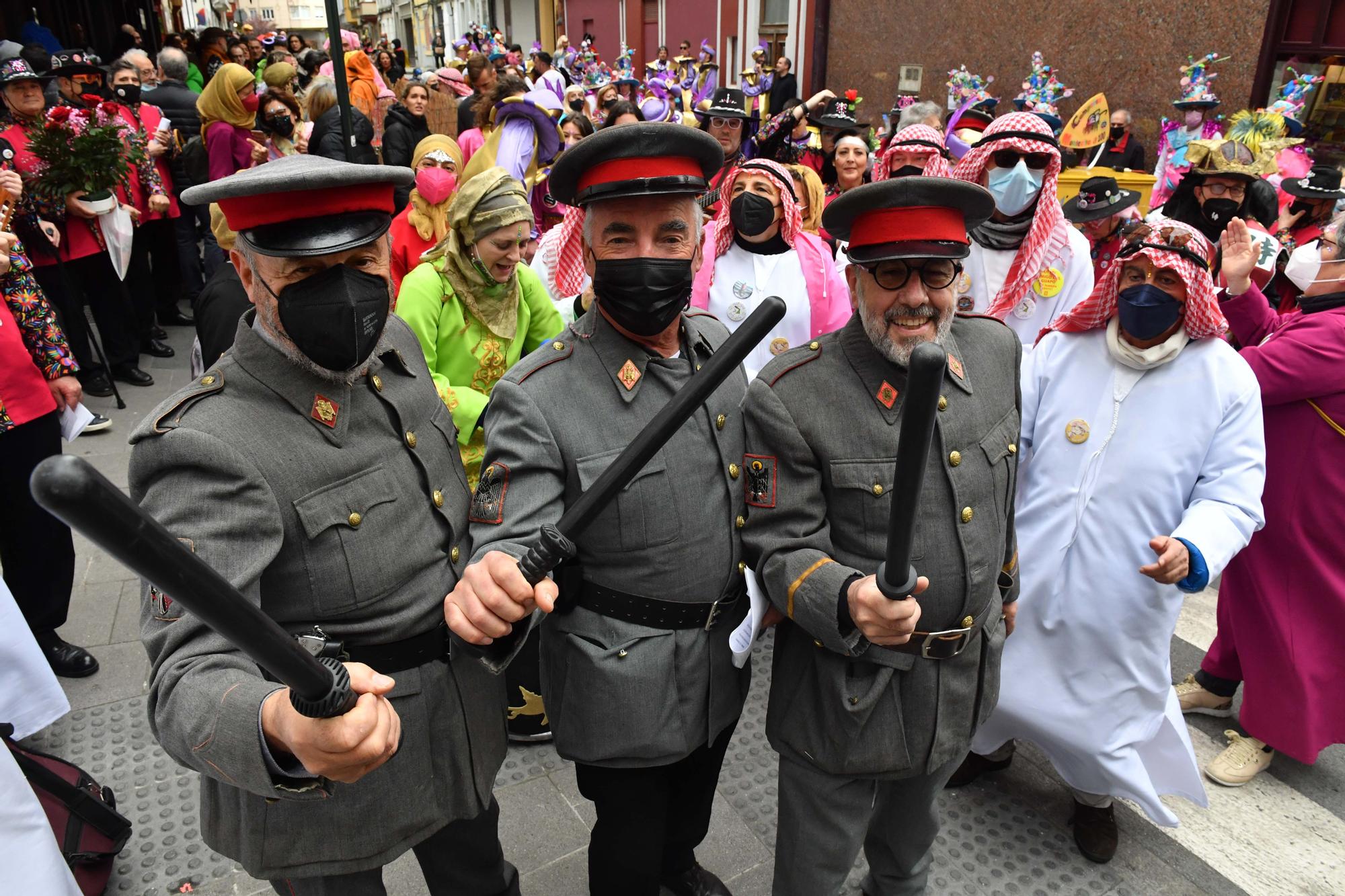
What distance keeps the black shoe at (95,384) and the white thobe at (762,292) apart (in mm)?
5282

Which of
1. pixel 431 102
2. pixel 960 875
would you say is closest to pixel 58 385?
pixel 960 875

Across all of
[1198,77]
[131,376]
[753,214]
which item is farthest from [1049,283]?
[1198,77]

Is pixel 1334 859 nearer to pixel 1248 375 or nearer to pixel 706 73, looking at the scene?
pixel 1248 375

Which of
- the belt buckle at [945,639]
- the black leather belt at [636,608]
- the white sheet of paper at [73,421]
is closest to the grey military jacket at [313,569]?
the black leather belt at [636,608]

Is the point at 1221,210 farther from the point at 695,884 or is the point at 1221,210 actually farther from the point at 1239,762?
the point at 695,884

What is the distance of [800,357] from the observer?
2.23 m

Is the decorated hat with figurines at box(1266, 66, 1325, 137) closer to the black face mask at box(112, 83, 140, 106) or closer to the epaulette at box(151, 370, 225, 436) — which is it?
the epaulette at box(151, 370, 225, 436)

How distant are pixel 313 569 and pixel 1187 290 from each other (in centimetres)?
258

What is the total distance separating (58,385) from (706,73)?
48.6 feet

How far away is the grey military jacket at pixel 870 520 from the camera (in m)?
2.11

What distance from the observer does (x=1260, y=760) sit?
11.4ft

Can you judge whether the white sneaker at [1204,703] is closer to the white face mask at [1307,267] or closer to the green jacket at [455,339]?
the white face mask at [1307,267]

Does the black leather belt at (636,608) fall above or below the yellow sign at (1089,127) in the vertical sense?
below

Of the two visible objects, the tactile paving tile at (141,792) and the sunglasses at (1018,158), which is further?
the sunglasses at (1018,158)
